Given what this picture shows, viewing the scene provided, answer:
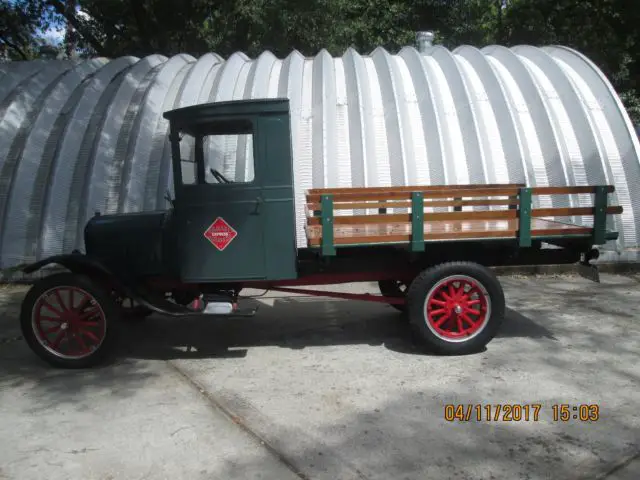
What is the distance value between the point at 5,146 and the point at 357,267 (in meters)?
7.57

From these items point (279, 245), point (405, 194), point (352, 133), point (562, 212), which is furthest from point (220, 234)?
point (352, 133)

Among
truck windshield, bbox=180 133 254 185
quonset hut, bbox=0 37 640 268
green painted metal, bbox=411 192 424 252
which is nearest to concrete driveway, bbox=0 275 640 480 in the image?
green painted metal, bbox=411 192 424 252

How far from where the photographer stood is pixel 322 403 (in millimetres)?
4082

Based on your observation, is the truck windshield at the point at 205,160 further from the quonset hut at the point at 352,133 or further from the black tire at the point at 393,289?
the quonset hut at the point at 352,133

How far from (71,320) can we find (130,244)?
89 centimetres

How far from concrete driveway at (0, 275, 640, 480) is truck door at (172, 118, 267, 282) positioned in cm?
88

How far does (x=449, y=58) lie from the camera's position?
10.2 m

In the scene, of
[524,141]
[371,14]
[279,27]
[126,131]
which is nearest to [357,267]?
[524,141]

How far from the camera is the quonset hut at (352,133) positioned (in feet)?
28.3

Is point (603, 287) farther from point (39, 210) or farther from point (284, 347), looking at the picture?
point (39, 210)

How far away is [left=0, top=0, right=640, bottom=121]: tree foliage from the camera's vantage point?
1841cm

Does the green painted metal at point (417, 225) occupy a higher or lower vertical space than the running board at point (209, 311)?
higher
